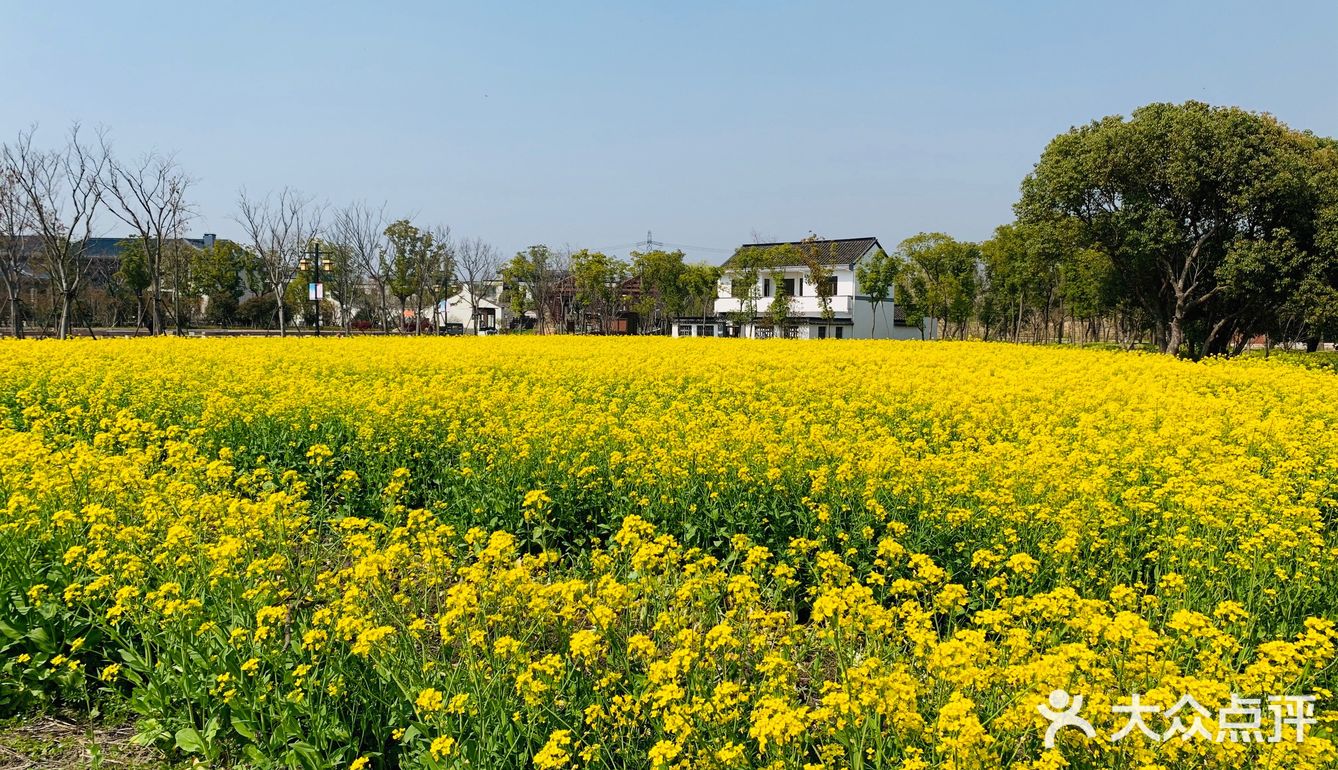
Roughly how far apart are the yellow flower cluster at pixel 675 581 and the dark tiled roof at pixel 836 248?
139 feet

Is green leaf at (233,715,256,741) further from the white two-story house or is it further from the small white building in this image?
the small white building

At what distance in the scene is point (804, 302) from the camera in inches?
2003

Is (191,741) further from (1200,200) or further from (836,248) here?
(836,248)

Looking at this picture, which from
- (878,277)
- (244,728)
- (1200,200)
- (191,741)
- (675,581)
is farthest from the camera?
(878,277)

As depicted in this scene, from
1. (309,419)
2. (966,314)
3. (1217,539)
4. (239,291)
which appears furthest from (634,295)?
(1217,539)

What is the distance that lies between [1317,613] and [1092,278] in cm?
3381

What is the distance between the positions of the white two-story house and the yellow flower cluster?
39882mm

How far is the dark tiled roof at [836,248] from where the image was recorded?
1996 inches

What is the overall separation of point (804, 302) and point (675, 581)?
1886 inches

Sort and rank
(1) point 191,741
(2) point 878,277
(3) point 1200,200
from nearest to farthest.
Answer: (1) point 191,741
(3) point 1200,200
(2) point 878,277

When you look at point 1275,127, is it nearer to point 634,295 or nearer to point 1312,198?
point 1312,198

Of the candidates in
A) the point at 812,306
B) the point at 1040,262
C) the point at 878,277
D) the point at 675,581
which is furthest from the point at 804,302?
the point at 675,581

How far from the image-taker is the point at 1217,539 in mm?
4645

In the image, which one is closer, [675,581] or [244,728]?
[244,728]
